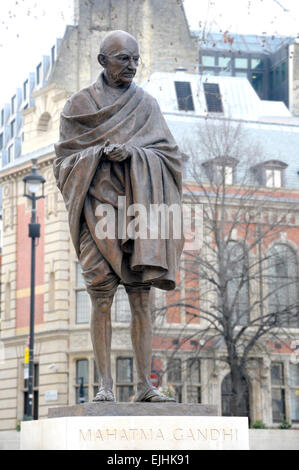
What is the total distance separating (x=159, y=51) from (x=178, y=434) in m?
43.9

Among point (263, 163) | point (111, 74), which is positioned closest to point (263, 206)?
point (263, 163)

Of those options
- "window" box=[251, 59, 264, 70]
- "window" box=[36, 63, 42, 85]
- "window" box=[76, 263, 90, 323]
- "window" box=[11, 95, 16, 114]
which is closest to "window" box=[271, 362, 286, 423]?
"window" box=[76, 263, 90, 323]

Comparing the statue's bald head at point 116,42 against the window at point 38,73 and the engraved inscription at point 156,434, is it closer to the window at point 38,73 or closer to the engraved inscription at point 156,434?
the engraved inscription at point 156,434

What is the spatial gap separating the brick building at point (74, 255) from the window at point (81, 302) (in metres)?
0.05

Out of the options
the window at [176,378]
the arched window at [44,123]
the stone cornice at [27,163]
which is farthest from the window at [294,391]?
the arched window at [44,123]

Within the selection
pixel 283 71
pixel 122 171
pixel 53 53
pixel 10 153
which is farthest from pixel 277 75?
pixel 122 171

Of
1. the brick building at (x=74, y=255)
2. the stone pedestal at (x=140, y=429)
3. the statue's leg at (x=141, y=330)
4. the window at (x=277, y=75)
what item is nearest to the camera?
the stone pedestal at (x=140, y=429)

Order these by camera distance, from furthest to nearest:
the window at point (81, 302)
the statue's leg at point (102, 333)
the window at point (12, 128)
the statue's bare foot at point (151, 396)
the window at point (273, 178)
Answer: the window at point (12, 128), the window at point (81, 302), the window at point (273, 178), the statue's leg at point (102, 333), the statue's bare foot at point (151, 396)

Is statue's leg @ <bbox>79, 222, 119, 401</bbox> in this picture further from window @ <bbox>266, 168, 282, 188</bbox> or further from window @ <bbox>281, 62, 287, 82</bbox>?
window @ <bbox>281, 62, 287, 82</bbox>

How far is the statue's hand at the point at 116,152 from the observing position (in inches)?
293

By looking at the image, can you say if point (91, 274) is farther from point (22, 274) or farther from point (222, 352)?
point (22, 274)

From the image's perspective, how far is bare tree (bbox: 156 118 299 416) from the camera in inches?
1229

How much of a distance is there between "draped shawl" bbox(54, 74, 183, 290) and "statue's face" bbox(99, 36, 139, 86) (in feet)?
0.35

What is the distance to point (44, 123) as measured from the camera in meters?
46.0
